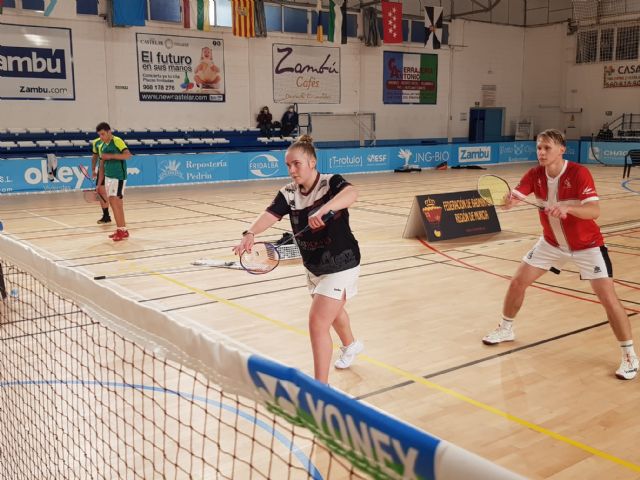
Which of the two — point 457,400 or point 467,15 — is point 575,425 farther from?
point 467,15

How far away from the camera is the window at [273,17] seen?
2844 centimetres

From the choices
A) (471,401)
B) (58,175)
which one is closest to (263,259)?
(471,401)

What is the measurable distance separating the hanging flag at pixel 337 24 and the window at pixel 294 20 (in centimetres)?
268

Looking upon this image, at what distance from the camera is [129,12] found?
2348 cm

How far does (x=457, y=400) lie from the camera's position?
542cm

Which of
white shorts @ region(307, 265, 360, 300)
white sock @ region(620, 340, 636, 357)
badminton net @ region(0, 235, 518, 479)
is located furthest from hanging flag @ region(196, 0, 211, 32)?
white sock @ region(620, 340, 636, 357)

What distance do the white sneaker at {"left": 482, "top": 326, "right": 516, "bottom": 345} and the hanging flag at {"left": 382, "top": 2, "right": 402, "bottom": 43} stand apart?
23067 millimetres

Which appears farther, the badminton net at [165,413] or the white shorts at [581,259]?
the white shorts at [581,259]

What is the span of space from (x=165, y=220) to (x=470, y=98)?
2452 cm

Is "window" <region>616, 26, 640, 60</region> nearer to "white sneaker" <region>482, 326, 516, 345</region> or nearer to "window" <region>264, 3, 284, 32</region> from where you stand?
"window" <region>264, 3, 284, 32</region>

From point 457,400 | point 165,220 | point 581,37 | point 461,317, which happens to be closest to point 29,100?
point 165,220

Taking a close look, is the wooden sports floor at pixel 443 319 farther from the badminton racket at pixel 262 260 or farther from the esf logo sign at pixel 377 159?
the esf logo sign at pixel 377 159

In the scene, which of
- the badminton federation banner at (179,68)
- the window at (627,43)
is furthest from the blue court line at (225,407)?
the window at (627,43)

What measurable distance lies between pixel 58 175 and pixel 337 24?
12.8m
